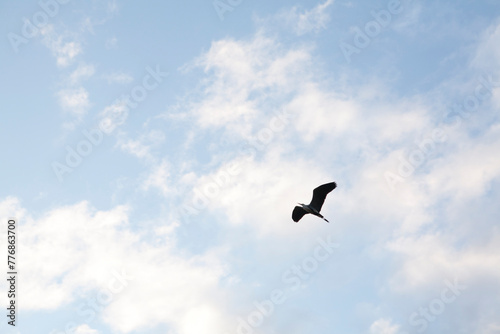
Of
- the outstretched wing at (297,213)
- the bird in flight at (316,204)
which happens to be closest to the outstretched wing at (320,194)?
the bird in flight at (316,204)

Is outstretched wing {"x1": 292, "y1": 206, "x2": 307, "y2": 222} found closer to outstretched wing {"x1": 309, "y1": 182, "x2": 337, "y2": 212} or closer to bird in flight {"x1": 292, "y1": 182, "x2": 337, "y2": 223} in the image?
bird in flight {"x1": 292, "y1": 182, "x2": 337, "y2": 223}

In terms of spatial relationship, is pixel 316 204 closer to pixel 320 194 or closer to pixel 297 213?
pixel 320 194

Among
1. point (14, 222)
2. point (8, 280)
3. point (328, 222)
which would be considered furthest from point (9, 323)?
point (328, 222)

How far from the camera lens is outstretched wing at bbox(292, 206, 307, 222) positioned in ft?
118

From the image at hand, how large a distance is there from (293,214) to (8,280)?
81.3 feet

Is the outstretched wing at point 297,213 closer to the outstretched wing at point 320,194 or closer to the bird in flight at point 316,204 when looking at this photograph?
the bird in flight at point 316,204

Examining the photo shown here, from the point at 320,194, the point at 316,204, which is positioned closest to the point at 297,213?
the point at 316,204

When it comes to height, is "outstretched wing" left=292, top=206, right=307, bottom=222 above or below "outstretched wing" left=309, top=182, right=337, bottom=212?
above

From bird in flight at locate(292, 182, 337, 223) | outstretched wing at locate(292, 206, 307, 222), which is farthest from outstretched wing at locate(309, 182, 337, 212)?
outstretched wing at locate(292, 206, 307, 222)

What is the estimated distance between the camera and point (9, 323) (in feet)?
113

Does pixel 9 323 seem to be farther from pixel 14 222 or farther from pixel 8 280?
pixel 14 222

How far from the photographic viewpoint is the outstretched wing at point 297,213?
3605 cm

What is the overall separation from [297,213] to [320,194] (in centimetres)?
367

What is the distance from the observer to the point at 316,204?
3484cm
